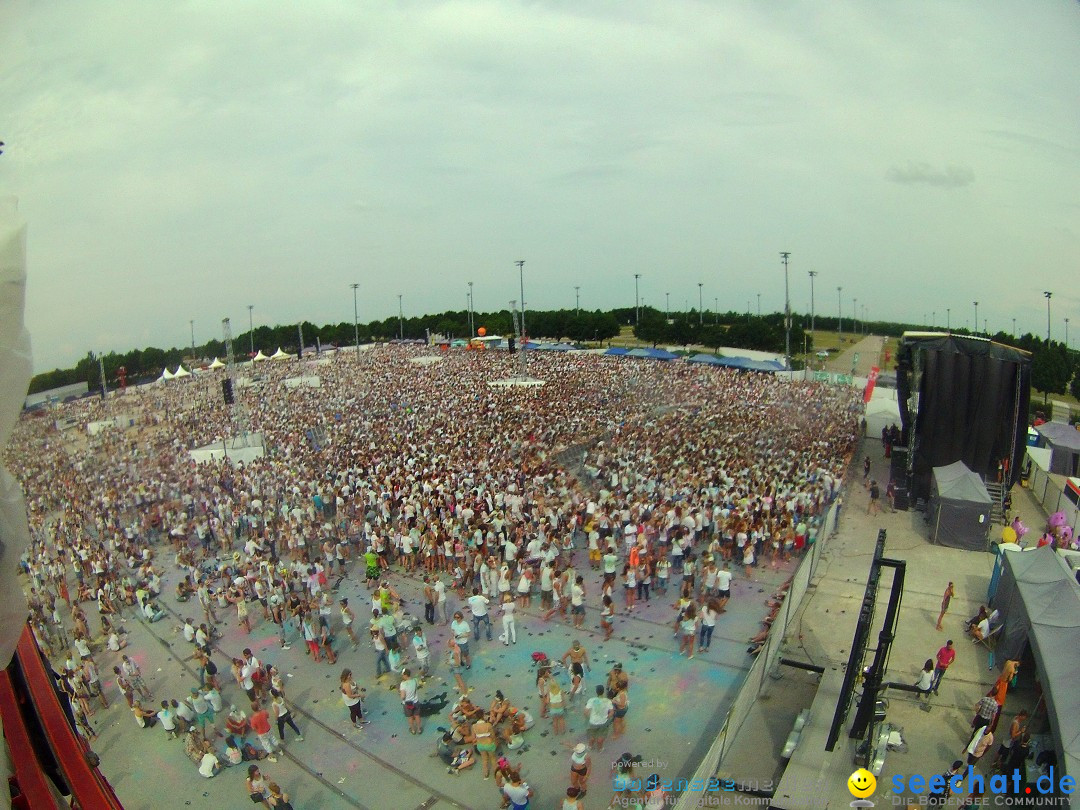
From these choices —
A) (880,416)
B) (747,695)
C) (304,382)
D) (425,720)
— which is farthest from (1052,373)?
(425,720)

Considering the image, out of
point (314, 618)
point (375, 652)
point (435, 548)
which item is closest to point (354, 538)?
point (435, 548)

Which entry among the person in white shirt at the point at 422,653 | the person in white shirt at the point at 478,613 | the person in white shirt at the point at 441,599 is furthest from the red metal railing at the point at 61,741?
the person in white shirt at the point at 441,599

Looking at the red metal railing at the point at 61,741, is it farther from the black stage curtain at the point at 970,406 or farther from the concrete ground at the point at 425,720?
the black stage curtain at the point at 970,406

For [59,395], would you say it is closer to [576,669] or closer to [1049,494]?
[576,669]

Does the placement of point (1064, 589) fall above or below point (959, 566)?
above

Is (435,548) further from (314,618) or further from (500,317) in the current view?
(500,317)

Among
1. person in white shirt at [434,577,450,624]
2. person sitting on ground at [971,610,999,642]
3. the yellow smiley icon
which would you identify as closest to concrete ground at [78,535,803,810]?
person in white shirt at [434,577,450,624]

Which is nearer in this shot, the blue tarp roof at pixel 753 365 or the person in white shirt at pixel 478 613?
the person in white shirt at pixel 478 613
